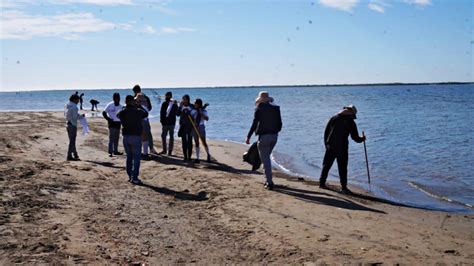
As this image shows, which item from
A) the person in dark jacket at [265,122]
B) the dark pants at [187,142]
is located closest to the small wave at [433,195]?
the person in dark jacket at [265,122]

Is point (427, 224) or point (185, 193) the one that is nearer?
point (427, 224)

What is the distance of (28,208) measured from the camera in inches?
271

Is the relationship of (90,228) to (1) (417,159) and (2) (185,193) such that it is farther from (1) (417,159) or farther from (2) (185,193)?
(1) (417,159)

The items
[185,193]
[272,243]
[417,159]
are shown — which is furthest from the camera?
[417,159]

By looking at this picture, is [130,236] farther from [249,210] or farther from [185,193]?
[185,193]

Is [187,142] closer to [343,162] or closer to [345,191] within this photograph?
[343,162]

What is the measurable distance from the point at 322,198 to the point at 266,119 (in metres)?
1.76

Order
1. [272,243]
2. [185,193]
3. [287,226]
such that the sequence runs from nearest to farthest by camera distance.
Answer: [272,243] → [287,226] → [185,193]

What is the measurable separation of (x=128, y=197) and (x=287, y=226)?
117 inches

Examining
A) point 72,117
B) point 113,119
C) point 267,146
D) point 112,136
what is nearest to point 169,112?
point 113,119

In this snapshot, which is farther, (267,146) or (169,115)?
(169,115)

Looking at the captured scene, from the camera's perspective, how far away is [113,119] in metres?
13.0

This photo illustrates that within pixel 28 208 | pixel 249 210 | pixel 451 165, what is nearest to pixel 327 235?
pixel 249 210

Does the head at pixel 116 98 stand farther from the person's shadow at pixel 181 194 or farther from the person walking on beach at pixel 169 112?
the person's shadow at pixel 181 194
